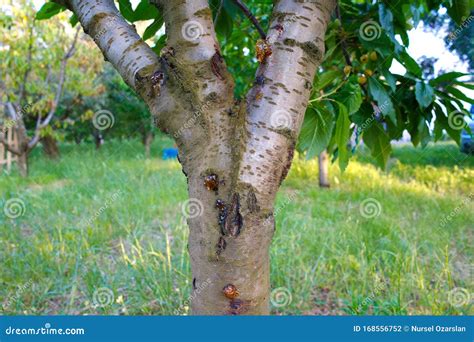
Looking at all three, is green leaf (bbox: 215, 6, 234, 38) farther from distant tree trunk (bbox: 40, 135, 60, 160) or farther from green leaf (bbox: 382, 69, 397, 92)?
distant tree trunk (bbox: 40, 135, 60, 160)

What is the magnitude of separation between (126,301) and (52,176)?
14.9 ft

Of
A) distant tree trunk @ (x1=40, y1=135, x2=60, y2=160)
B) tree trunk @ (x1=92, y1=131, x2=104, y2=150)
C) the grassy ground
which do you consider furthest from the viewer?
tree trunk @ (x1=92, y1=131, x2=104, y2=150)

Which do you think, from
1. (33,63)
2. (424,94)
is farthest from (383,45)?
(33,63)

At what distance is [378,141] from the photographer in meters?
1.37

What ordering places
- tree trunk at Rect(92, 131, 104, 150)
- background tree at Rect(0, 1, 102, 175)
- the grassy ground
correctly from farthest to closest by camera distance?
1. tree trunk at Rect(92, 131, 104, 150)
2. background tree at Rect(0, 1, 102, 175)
3. the grassy ground

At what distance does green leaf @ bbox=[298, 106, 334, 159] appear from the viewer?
1.13 meters

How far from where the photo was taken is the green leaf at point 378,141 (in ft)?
4.41

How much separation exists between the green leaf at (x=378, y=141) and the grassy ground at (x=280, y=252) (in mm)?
972

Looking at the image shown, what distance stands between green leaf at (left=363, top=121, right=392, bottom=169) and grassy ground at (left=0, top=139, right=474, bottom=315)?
97 cm

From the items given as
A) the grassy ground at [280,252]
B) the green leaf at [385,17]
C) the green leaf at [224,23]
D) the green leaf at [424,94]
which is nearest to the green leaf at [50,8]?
the green leaf at [224,23]

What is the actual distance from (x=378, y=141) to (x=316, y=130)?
0.34m

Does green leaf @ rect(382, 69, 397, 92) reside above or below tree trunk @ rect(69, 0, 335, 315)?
above

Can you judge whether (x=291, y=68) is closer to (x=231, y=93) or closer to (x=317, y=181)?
(x=231, y=93)

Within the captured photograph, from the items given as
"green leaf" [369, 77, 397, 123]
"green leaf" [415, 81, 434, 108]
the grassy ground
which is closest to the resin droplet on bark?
"green leaf" [369, 77, 397, 123]
